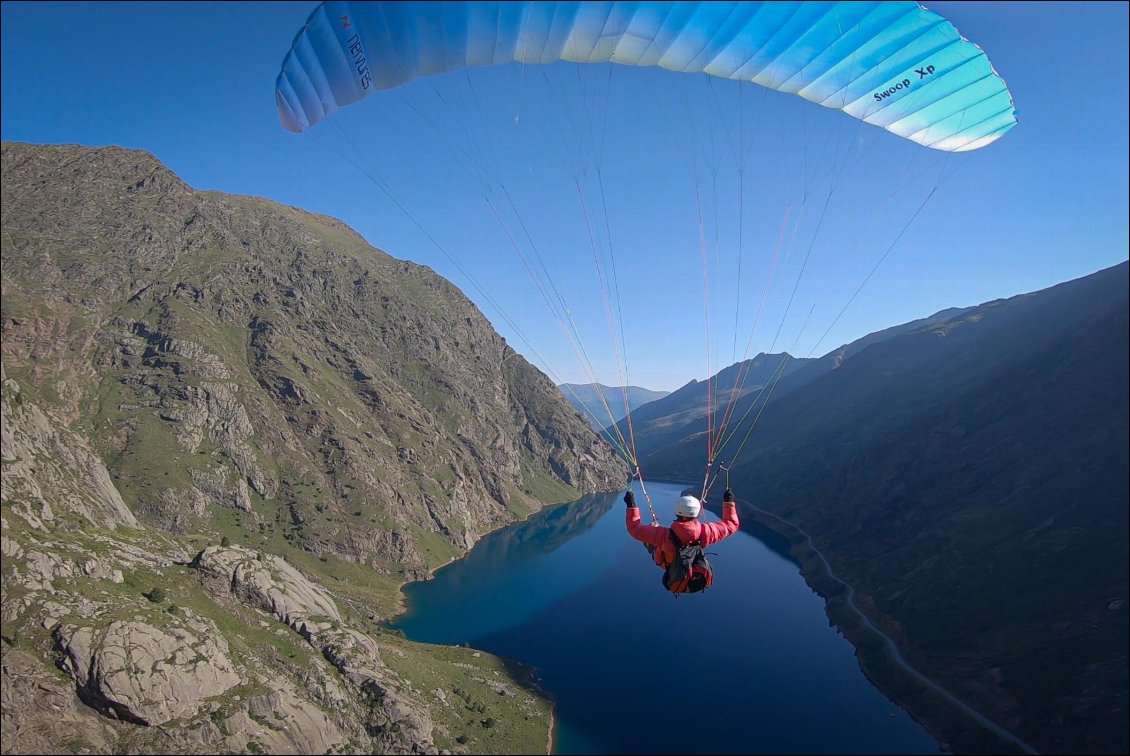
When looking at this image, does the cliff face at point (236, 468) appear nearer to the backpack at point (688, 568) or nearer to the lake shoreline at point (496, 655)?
the lake shoreline at point (496, 655)

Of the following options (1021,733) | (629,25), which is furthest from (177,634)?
(1021,733)

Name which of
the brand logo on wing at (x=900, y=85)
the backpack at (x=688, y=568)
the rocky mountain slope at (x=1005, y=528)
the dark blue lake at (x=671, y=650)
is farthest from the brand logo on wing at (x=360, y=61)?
the rocky mountain slope at (x=1005, y=528)

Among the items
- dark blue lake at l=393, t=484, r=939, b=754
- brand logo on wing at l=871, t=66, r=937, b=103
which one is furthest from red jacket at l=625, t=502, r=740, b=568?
dark blue lake at l=393, t=484, r=939, b=754

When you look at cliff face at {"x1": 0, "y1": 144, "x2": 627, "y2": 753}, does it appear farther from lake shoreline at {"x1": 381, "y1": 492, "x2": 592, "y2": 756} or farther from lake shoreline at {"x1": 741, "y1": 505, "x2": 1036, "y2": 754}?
lake shoreline at {"x1": 741, "y1": 505, "x2": 1036, "y2": 754}

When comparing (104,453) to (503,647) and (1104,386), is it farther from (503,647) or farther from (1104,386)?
(1104,386)

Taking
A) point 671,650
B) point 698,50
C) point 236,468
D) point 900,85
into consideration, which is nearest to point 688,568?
point 698,50

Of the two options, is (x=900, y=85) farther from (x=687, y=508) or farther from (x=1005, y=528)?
(x=1005, y=528)
